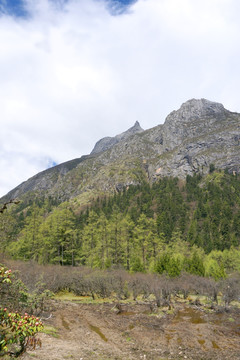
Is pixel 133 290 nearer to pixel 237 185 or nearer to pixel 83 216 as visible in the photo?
pixel 83 216

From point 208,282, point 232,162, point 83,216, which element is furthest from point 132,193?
point 208,282

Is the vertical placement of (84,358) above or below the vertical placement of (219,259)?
above

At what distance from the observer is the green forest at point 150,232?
37969 millimetres

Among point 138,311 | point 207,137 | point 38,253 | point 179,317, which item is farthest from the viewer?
point 207,137

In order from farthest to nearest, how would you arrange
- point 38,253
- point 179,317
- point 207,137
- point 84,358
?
1. point 207,137
2. point 38,253
3. point 179,317
4. point 84,358

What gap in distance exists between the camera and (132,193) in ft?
413

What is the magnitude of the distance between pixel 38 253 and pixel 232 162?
11965cm

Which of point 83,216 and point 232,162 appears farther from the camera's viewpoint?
point 232,162

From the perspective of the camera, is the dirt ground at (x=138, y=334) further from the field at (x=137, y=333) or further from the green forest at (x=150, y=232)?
the green forest at (x=150, y=232)

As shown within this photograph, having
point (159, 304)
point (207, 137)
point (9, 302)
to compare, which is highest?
point (207, 137)

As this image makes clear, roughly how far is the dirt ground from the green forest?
727cm

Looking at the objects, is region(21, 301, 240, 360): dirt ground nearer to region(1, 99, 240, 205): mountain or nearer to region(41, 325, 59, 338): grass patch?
region(41, 325, 59, 338): grass patch

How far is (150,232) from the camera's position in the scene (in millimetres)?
44625

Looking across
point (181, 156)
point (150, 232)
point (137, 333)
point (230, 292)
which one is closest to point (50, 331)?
point (137, 333)
